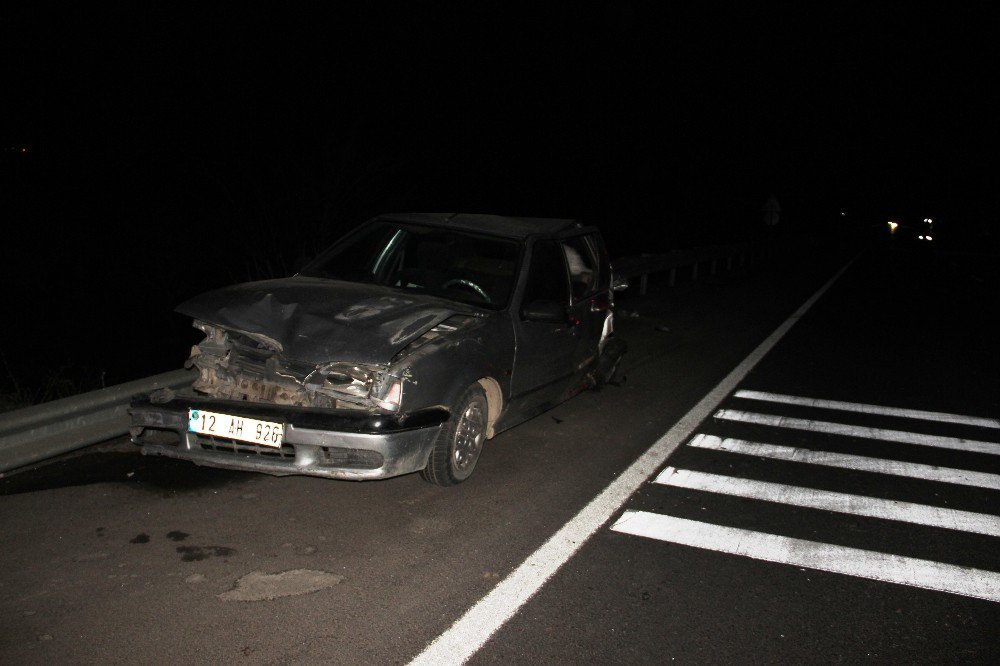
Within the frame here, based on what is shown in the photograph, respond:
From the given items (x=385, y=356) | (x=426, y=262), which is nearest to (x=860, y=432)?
(x=426, y=262)

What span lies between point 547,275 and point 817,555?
2.94 m

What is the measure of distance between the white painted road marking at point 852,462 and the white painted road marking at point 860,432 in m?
0.66

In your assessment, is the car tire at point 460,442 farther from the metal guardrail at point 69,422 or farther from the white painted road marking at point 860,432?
the white painted road marking at point 860,432

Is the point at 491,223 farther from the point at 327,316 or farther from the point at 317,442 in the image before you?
the point at 317,442

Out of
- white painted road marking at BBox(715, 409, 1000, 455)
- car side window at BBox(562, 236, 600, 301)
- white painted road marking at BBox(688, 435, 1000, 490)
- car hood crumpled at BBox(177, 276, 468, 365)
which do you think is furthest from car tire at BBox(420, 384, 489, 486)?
white painted road marking at BBox(715, 409, 1000, 455)

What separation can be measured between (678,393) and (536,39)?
33.5 metres

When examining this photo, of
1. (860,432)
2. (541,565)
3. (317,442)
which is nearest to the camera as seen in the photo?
(541,565)

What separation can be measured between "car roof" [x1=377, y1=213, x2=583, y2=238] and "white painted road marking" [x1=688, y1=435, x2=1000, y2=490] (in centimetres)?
209

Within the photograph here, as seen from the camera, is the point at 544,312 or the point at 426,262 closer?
the point at 544,312

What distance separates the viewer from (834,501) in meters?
5.32

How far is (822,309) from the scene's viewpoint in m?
15.9

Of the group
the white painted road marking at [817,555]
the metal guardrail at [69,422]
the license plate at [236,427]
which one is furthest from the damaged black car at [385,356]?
the white painted road marking at [817,555]

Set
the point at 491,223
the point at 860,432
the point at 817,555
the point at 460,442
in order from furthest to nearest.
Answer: the point at 860,432 → the point at 491,223 → the point at 460,442 → the point at 817,555

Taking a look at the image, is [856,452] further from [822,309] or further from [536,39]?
[536,39]
